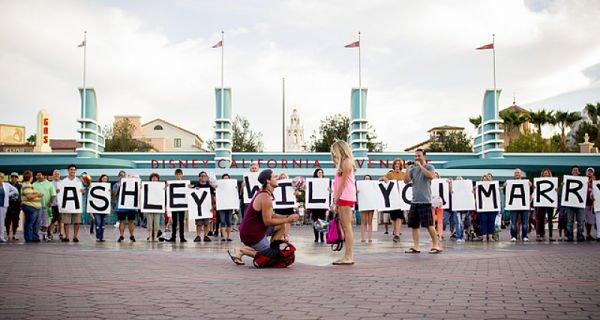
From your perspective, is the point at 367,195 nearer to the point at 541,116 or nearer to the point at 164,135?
the point at 541,116

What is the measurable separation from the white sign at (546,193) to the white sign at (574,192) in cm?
29

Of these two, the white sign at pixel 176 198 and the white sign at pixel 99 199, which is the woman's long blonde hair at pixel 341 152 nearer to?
the white sign at pixel 176 198

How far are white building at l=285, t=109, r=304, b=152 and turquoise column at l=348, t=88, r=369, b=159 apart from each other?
57.3 m

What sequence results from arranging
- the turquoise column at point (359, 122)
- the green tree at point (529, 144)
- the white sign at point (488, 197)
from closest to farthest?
the white sign at point (488, 197) < the turquoise column at point (359, 122) < the green tree at point (529, 144)

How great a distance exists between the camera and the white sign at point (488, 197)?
650 inches

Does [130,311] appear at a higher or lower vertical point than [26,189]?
lower

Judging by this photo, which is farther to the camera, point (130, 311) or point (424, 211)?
point (424, 211)

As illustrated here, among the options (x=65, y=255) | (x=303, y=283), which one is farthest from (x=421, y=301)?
(x=65, y=255)

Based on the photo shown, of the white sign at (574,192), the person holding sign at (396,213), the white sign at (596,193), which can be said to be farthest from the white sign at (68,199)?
the white sign at (596,193)

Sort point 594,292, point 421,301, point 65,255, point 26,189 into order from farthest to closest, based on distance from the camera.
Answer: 1. point 26,189
2. point 65,255
3. point 594,292
4. point 421,301

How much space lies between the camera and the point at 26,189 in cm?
1630

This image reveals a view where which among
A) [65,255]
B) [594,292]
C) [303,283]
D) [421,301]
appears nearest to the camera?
[421,301]

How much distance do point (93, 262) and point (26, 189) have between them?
726cm

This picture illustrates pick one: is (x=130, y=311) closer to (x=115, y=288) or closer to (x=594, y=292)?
(x=115, y=288)
